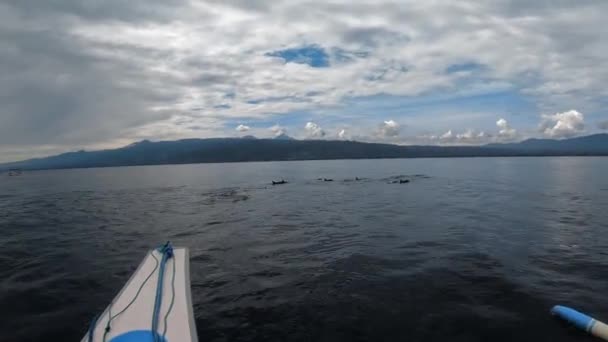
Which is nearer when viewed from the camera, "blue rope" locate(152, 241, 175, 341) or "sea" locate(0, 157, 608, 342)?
"blue rope" locate(152, 241, 175, 341)

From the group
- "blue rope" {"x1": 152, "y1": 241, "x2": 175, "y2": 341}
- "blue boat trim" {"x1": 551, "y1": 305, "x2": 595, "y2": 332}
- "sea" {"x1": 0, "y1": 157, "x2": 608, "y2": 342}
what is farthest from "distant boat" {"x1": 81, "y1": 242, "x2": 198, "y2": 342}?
"blue boat trim" {"x1": 551, "y1": 305, "x2": 595, "y2": 332}

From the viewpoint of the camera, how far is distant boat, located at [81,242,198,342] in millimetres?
8664

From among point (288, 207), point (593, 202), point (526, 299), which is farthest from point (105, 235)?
point (593, 202)

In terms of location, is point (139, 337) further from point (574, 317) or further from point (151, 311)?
point (574, 317)

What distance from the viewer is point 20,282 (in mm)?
16906

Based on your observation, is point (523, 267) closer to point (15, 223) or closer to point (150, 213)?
point (150, 213)

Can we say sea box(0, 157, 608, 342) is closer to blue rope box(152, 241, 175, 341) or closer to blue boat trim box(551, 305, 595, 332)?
blue boat trim box(551, 305, 595, 332)

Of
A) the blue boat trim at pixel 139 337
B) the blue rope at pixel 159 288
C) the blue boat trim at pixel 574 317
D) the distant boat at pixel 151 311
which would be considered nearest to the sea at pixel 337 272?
the blue boat trim at pixel 574 317

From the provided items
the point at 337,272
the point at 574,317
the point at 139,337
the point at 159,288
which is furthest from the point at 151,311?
the point at 574,317

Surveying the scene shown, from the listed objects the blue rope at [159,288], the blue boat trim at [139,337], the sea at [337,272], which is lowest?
the sea at [337,272]

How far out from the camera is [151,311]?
9812 millimetres

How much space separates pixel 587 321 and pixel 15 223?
150 feet

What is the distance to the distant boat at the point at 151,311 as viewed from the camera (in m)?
8.66

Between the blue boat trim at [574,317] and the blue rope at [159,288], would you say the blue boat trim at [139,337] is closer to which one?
the blue rope at [159,288]
